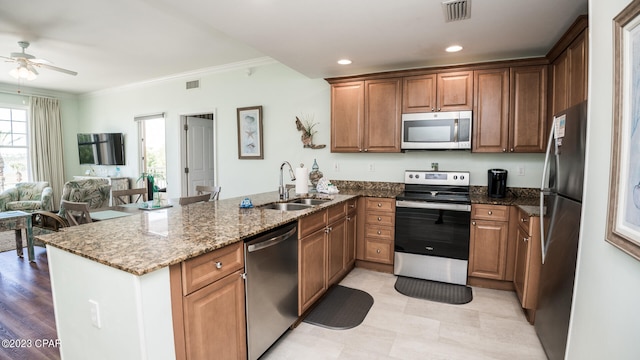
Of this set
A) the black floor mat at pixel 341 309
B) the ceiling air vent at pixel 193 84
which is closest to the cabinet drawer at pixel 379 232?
the black floor mat at pixel 341 309

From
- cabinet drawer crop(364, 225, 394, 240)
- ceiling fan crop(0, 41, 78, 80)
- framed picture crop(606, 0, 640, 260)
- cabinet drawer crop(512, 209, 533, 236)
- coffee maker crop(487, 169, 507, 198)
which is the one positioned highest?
ceiling fan crop(0, 41, 78, 80)

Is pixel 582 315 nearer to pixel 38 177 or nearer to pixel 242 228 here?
pixel 242 228

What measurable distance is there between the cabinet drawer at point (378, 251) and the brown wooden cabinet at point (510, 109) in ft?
4.62

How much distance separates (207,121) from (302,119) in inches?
99.4

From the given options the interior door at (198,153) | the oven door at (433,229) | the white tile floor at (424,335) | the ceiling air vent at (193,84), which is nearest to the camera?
the white tile floor at (424,335)

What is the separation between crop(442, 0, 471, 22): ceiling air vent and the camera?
6.67 ft

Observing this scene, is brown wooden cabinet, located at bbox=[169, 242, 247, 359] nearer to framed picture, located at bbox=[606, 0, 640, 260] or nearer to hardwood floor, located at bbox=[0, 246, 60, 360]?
hardwood floor, located at bbox=[0, 246, 60, 360]

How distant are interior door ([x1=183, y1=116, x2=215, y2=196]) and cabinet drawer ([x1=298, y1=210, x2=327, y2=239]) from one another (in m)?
3.79

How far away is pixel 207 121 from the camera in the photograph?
5812mm

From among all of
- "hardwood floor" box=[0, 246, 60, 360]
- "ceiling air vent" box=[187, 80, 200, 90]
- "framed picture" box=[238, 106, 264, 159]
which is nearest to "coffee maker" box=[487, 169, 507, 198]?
"framed picture" box=[238, 106, 264, 159]

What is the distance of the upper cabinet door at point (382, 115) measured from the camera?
3439 mm

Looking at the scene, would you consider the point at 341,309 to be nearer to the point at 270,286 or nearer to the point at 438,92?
the point at 270,286

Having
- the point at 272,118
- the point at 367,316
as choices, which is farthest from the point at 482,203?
the point at 272,118

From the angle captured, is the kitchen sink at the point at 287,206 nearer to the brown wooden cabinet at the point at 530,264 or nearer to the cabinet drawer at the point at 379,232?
the cabinet drawer at the point at 379,232
